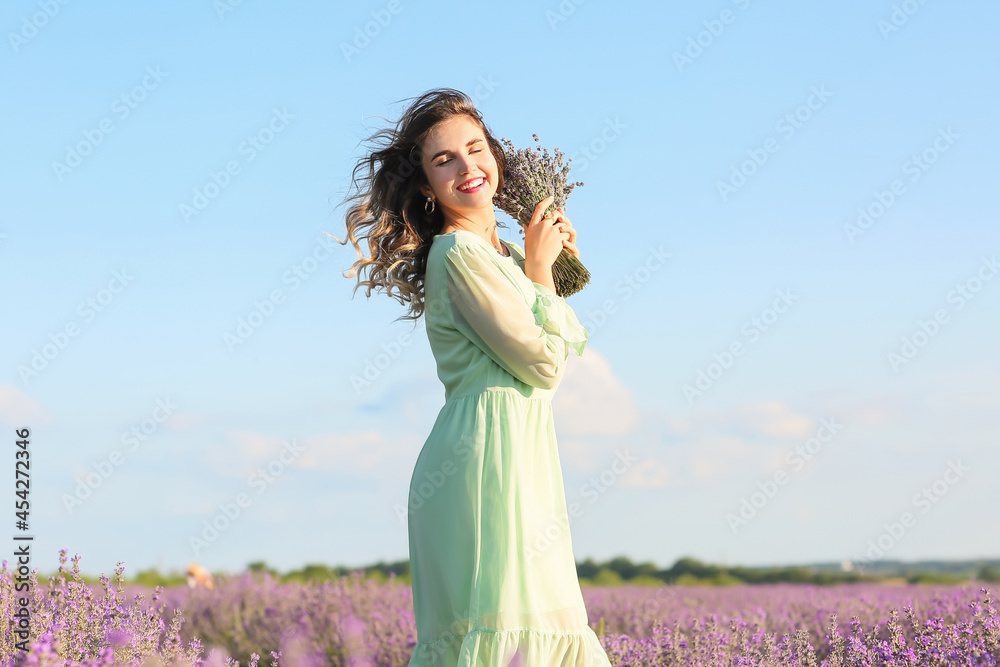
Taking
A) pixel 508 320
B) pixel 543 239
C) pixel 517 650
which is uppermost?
pixel 543 239

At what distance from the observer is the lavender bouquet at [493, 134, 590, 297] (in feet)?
9.64

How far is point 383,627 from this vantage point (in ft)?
15.5

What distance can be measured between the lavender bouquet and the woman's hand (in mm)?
120

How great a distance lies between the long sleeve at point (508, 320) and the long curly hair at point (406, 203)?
0.39m

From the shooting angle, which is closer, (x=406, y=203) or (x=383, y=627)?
(x=406, y=203)

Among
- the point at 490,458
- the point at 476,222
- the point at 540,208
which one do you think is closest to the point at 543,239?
the point at 540,208

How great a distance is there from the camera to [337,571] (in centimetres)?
605

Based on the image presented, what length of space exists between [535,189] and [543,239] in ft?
0.86

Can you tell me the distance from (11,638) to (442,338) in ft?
5.26

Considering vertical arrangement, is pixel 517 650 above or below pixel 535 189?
below

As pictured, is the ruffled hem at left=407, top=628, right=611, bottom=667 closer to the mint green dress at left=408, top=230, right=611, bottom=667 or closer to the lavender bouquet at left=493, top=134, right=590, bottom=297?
the mint green dress at left=408, top=230, right=611, bottom=667

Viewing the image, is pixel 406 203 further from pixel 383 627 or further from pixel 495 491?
pixel 383 627

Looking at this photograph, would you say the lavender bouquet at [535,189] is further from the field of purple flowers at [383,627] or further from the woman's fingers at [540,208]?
the field of purple flowers at [383,627]

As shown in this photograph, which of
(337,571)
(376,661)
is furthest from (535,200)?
(337,571)
